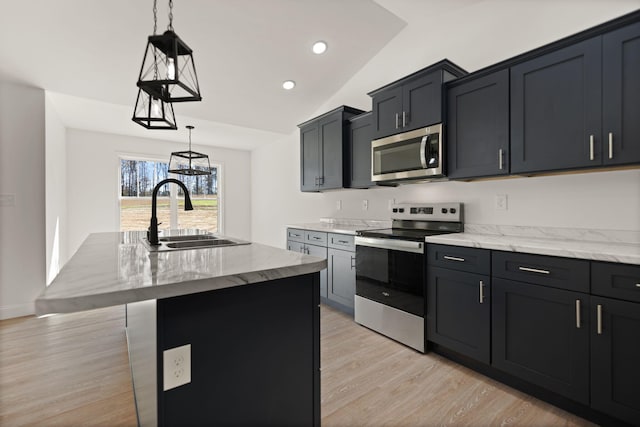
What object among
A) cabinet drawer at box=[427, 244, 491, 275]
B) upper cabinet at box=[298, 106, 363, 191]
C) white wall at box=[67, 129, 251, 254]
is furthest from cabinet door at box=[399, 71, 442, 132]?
white wall at box=[67, 129, 251, 254]

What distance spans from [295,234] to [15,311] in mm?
3139

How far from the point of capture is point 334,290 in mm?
3379

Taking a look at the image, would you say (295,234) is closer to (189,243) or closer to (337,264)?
(337,264)

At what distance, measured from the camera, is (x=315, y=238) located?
3.61m

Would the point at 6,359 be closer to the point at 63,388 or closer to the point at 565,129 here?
the point at 63,388

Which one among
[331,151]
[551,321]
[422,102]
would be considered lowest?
[551,321]

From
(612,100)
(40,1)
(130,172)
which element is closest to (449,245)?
(612,100)

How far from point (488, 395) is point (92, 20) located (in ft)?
13.6

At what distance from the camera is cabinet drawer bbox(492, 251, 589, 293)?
1.61 m

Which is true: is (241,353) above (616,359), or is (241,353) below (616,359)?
above

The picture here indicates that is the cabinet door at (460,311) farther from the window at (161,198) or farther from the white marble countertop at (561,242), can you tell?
the window at (161,198)

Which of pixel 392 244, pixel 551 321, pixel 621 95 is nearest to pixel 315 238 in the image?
pixel 392 244

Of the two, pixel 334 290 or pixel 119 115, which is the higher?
pixel 119 115

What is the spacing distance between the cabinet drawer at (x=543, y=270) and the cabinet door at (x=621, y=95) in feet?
2.05
